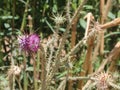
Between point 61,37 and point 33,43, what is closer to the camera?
point 33,43

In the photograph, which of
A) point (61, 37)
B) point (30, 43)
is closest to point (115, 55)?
point (61, 37)

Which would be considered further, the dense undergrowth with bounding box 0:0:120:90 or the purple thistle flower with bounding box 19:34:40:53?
the dense undergrowth with bounding box 0:0:120:90

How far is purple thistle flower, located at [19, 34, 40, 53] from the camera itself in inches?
33.0

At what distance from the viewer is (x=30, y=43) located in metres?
0.85

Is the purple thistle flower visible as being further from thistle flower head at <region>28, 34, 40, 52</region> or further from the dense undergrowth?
the dense undergrowth

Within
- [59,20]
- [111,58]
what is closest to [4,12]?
[111,58]

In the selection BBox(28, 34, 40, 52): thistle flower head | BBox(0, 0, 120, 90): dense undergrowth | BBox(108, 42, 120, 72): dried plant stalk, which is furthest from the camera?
BBox(0, 0, 120, 90): dense undergrowth

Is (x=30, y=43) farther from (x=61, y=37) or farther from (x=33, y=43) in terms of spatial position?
(x=61, y=37)

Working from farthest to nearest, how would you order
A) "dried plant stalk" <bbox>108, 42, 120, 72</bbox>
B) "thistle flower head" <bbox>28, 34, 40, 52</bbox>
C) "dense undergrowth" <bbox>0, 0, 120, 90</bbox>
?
"dense undergrowth" <bbox>0, 0, 120, 90</bbox> → "dried plant stalk" <bbox>108, 42, 120, 72</bbox> → "thistle flower head" <bbox>28, 34, 40, 52</bbox>

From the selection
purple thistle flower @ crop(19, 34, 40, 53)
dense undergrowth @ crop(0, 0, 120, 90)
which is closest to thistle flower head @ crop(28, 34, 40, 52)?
purple thistle flower @ crop(19, 34, 40, 53)

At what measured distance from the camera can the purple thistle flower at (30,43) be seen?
84 cm

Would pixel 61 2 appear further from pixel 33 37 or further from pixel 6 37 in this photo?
pixel 33 37

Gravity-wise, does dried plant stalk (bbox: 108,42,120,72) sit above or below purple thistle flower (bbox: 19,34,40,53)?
below

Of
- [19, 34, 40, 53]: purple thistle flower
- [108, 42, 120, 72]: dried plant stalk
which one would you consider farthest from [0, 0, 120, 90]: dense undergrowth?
[19, 34, 40, 53]: purple thistle flower
